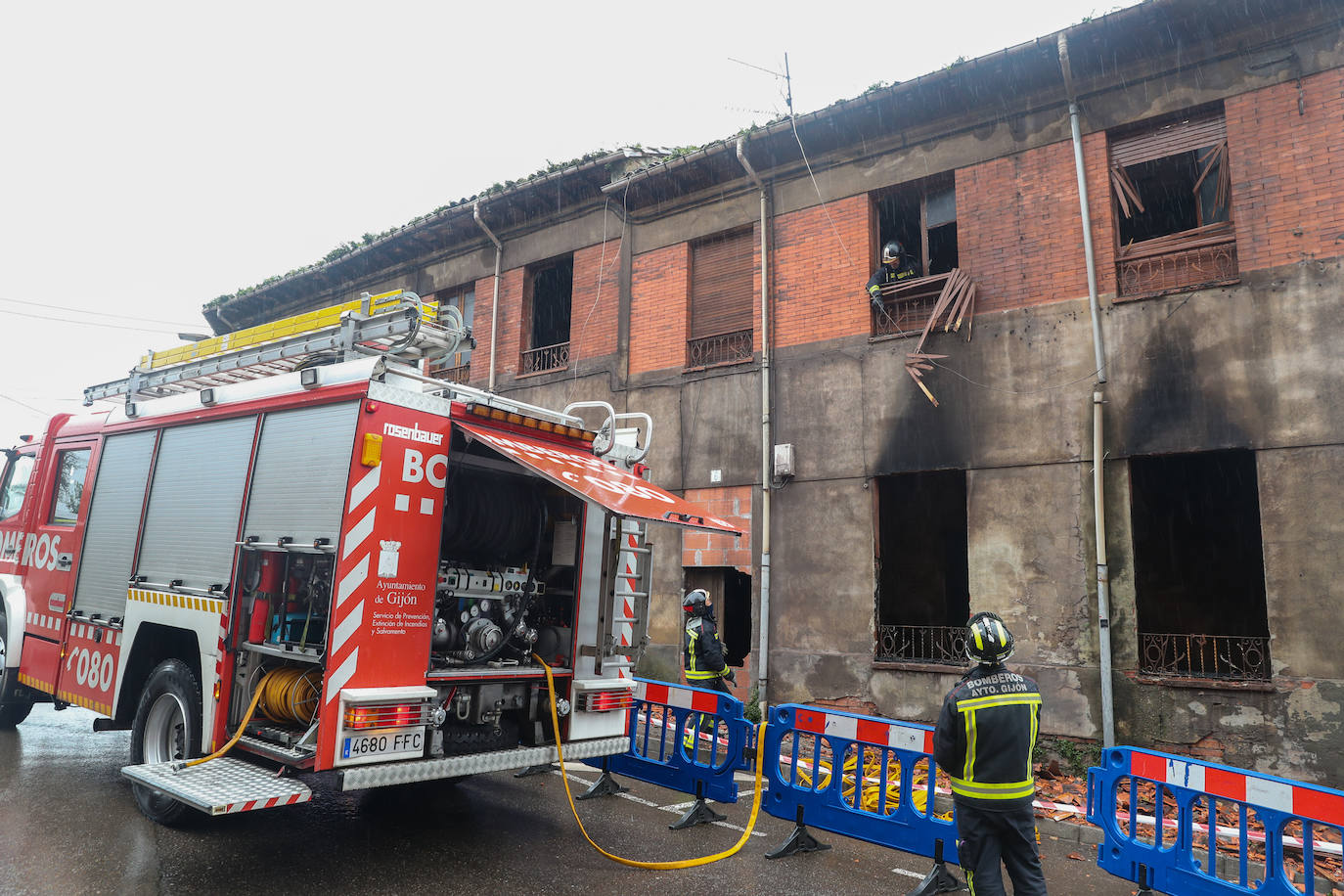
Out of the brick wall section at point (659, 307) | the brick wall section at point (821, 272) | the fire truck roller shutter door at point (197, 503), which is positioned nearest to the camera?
the fire truck roller shutter door at point (197, 503)

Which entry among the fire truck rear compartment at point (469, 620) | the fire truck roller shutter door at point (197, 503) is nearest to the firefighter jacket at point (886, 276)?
the fire truck rear compartment at point (469, 620)

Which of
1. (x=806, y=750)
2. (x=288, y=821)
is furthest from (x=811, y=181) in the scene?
(x=288, y=821)

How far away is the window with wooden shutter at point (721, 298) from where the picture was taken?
12345 millimetres

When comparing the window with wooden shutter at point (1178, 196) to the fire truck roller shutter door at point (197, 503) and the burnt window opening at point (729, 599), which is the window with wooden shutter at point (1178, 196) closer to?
the burnt window opening at point (729, 599)

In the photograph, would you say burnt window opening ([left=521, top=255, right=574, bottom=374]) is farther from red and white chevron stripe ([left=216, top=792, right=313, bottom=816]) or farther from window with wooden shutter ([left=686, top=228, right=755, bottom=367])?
red and white chevron stripe ([left=216, top=792, right=313, bottom=816])

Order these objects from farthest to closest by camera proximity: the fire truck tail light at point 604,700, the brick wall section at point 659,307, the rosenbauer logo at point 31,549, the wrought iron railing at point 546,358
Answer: the wrought iron railing at point 546,358
the brick wall section at point 659,307
the rosenbauer logo at point 31,549
the fire truck tail light at point 604,700

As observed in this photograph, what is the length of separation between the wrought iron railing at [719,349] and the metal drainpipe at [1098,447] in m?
4.46

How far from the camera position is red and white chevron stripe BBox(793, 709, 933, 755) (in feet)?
18.1

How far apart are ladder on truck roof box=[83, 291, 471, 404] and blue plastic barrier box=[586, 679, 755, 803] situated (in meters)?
3.36

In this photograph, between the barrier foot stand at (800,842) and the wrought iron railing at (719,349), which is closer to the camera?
the barrier foot stand at (800,842)

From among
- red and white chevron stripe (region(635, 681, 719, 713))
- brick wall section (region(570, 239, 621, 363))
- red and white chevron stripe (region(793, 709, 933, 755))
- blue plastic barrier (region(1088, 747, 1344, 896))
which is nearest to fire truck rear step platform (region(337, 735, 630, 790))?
red and white chevron stripe (region(635, 681, 719, 713))

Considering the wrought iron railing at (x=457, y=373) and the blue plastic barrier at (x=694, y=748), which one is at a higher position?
the wrought iron railing at (x=457, y=373)

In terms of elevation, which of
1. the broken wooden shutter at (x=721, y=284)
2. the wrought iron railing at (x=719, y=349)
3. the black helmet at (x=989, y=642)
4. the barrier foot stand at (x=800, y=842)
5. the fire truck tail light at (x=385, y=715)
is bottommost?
the barrier foot stand at (x=800, y=842)

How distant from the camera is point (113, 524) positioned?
6.91m
